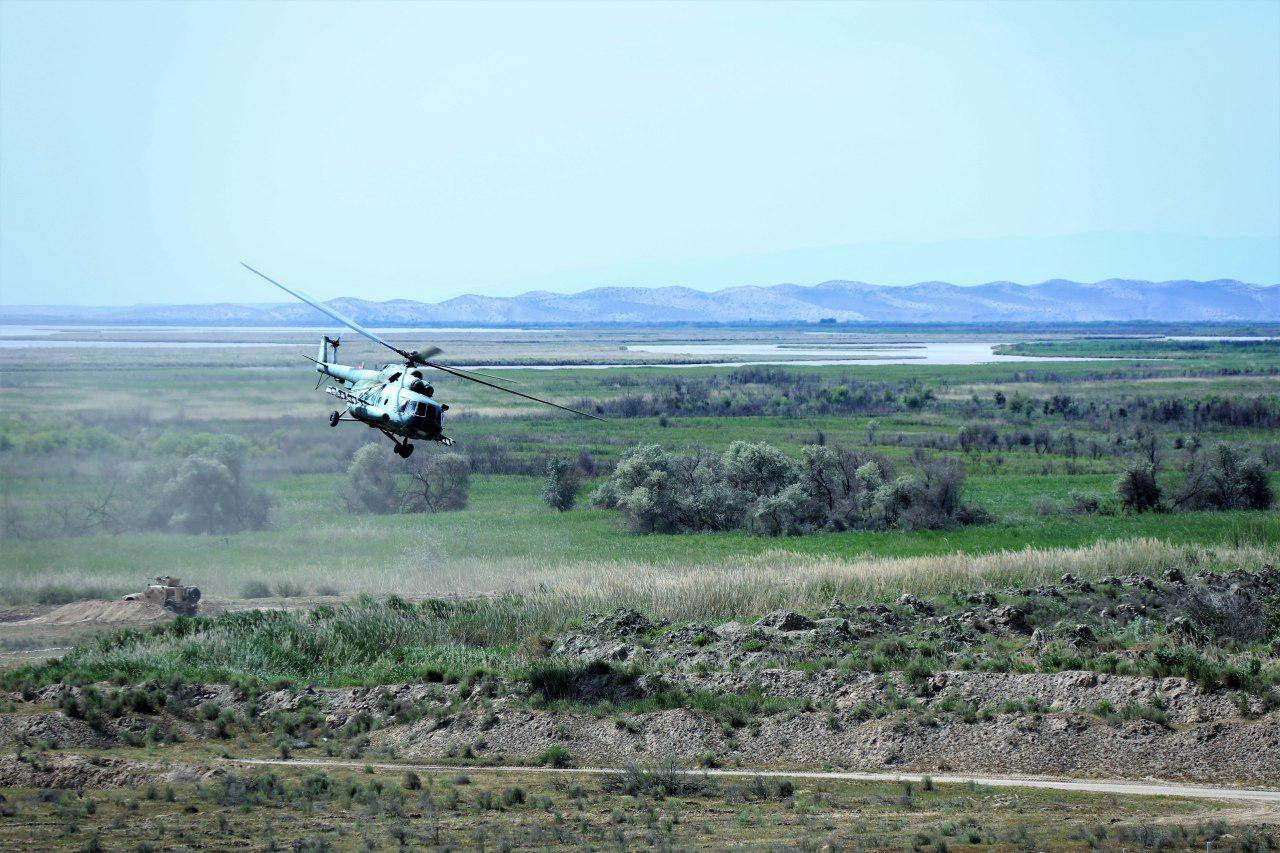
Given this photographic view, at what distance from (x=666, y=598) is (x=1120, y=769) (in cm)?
1619

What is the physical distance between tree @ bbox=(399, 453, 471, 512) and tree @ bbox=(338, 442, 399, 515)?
1.01 metres

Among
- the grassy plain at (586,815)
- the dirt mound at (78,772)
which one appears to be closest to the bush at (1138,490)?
the grassy plain at (586,815)

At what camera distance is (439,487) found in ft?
209

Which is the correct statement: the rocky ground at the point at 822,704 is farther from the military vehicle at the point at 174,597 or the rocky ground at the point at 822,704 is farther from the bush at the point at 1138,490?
the bush at the point at 1138,490

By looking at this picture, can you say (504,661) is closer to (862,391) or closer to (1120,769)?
(1120,769)

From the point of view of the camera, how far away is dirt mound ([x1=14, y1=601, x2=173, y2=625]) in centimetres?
3728

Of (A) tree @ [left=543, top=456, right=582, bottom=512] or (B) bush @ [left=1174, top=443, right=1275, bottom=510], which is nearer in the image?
(B) bush @ [left=1174, top=443, right=1275, bottom=510]

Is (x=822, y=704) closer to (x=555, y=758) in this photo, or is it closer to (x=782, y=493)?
(x=555, y=758)

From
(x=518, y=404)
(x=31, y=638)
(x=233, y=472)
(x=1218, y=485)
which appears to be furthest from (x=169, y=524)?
(x=518, y=404)

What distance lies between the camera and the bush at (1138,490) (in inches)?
2285

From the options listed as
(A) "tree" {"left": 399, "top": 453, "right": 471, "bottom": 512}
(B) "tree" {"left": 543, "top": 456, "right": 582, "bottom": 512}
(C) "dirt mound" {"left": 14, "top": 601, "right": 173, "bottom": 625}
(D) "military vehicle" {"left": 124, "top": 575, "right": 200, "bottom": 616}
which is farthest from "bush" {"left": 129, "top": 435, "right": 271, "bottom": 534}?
(D) "military vehicle" {"left": 124, "top": 575, "right": 200, "bottom": 616}

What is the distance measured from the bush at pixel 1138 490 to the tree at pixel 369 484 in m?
32.9

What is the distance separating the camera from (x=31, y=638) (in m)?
35.3

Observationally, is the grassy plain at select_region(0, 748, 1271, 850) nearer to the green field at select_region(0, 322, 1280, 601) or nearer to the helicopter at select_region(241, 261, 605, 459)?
the helicopter at select_region(241, 261, 605, 459)
